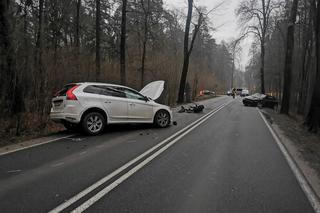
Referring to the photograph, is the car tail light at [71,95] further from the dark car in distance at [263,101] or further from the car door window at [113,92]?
the dark car in distance at [263,101]

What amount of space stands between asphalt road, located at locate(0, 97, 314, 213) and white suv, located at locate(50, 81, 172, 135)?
2.93ft

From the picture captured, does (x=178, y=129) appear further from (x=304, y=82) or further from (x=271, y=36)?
(x=271, y=36)

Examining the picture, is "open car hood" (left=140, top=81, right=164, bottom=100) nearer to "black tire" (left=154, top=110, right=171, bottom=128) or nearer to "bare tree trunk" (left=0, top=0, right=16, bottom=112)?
"black tire" (left=154, top=110, right=171, bottom=128)

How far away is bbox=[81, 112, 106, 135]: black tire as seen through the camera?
28.3ft

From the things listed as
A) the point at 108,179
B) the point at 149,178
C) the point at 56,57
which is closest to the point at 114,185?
the point at 108,179

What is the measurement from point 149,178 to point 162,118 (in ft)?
20.1

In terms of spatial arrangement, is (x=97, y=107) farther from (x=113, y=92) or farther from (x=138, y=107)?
(x=138, y=107)

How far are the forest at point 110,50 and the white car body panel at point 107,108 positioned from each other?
1519 mm

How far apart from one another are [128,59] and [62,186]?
20891mm

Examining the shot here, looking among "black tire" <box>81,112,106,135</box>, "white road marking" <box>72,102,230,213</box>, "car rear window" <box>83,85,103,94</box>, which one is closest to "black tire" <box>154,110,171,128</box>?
"black tire" <box>81,112,106,135</box>

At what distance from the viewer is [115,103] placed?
9.30 metres

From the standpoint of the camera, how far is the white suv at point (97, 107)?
8500mm

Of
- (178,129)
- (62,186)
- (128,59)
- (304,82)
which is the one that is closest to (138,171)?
(62,186)

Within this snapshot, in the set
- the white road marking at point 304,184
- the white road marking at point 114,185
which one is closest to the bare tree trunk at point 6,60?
the white road marking at point 114,185
